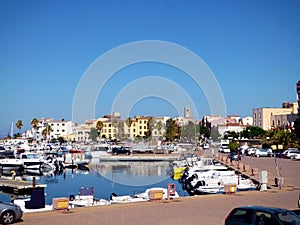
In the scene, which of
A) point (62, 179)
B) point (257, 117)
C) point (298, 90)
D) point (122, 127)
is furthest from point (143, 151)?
point (257, 117)

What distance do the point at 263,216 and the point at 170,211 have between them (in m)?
8.38

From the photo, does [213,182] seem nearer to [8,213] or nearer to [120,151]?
[8,213]

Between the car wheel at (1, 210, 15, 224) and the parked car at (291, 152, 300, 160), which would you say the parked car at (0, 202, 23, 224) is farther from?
the parked car at (291, 152, 300, 160)

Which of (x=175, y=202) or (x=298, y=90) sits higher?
(x=298, y=90)

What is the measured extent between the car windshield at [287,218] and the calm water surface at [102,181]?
2345 cm

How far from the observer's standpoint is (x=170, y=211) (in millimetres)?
19562

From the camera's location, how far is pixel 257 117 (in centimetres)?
18238

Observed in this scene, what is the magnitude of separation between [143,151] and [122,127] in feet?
238

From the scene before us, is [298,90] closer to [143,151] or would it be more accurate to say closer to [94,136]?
[143,151]

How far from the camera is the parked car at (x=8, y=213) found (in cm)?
1658

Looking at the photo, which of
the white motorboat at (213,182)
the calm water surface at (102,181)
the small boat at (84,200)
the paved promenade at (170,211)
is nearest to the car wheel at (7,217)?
the paved promenade at (170,211)

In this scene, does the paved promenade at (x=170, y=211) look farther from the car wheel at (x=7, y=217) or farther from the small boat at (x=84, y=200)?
the small boat at (x=84, y=200)

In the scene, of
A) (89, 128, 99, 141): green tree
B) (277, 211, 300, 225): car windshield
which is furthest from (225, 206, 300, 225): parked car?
(89, 128, 99, 141): green tree

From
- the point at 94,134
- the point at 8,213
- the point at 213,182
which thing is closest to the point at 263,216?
the point at 8,213
